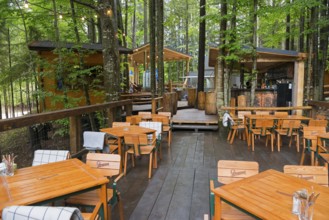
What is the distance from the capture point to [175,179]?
3734mm

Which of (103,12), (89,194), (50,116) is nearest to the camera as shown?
(89,194)

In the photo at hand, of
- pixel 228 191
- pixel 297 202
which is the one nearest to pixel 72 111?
pixel 228 191

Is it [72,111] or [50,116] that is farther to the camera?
[72,111]

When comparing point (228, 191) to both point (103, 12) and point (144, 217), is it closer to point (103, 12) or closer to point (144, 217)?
point (144, 217)

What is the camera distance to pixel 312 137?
394 cm

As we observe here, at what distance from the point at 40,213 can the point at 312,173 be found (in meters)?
2.24

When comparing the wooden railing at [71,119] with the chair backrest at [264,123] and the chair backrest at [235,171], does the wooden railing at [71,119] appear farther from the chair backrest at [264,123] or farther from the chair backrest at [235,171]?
the chair backrest at [264,123]

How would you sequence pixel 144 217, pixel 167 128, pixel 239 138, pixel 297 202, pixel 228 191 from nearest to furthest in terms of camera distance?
pixel 297 202
pixel 228 191
pixel 144 217
pixel 167 128
pixel 239 138

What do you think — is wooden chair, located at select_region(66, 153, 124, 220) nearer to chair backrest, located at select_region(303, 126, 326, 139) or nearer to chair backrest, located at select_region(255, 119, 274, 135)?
chair backrest, located at select_region(303, 126, 326, 139)

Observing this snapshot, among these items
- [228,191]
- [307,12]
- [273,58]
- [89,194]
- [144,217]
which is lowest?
[144,217]

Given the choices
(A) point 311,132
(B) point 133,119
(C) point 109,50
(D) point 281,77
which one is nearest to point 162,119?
(B) point 133,119

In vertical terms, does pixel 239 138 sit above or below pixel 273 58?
below

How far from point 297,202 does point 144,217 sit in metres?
1.74

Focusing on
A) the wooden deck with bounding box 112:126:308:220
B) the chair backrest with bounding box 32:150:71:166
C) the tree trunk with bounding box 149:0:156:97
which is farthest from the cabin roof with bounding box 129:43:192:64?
the chair backrest with bounding box 32:150:71:166
